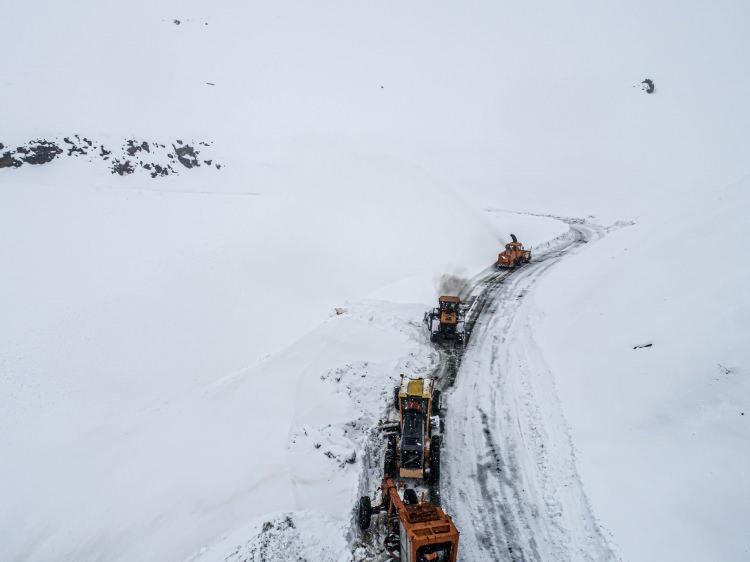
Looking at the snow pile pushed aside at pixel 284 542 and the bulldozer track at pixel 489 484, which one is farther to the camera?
the bulldozer track at pixel 489 484

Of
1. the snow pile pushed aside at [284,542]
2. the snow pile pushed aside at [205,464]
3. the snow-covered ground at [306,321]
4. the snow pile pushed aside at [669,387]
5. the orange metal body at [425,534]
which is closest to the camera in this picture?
the orange metal body at [425,534]

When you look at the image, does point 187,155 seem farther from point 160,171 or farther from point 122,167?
point 122,167

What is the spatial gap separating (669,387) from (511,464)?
483cm

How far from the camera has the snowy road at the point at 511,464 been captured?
9.83 metres

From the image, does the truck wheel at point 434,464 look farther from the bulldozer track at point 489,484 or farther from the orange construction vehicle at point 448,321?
the orange construction vehicle at point 448,321

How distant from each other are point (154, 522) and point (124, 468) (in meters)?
2.57

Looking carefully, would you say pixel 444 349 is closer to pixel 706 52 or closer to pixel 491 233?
pixel 491 233

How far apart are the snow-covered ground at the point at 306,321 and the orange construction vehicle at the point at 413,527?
86 cm

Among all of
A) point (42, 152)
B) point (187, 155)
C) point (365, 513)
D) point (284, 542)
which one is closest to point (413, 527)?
point (365, 513)

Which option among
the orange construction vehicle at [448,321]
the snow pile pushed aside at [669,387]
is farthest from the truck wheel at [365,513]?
the orange construction vehicle at [448,321]

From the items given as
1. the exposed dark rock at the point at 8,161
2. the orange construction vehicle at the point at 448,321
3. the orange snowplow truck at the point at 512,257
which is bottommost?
the orange construction vehicle at the point at 448,321

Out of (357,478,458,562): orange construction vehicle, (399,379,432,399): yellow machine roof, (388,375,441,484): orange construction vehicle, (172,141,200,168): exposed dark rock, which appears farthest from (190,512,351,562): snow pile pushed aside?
(172,141,200,168): exposed dark rock

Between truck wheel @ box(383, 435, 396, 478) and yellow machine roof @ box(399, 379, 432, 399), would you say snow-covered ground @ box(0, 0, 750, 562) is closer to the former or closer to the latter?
truck wheel @ box(383, 435, 396, 478)

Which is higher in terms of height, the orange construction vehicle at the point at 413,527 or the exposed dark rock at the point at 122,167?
the exposed dark rock at the point at 122,167
